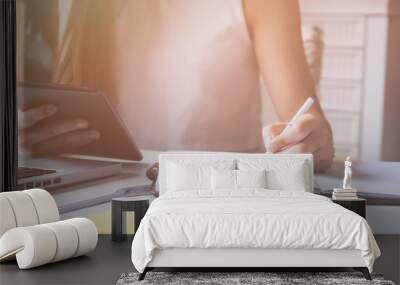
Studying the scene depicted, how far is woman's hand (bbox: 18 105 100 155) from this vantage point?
7340mm

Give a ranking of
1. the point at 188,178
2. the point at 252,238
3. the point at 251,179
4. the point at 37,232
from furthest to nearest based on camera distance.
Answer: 1. the point at 188,178
2. the point at 251,179
3. the point at 37,232
4. the point at 252,238

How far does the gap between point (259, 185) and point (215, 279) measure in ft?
5.64

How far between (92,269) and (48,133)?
2540 mm

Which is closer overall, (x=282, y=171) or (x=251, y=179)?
(x=251, y=179)

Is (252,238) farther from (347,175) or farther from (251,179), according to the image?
(347,175)

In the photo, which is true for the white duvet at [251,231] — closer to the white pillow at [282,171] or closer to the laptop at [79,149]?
the white pillow at [282,171]

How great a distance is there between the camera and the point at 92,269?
17.1ft

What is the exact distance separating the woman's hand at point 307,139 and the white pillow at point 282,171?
40cm

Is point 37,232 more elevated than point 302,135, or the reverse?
point 302,135

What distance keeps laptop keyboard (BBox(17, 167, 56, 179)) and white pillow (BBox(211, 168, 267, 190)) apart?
6.73ft

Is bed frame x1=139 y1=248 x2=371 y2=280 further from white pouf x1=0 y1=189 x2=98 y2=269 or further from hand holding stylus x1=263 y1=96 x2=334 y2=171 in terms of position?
hand holding stylus x1=263 y1=96 x2=334 y2=171

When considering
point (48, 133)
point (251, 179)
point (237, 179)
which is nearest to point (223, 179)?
point (237, 179)

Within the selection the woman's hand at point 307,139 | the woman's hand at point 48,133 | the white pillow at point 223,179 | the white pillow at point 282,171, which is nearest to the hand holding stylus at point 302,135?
the woman's hand at point 307,139

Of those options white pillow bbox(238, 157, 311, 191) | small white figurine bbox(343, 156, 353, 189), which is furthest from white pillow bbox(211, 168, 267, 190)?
small white figurine bbox(343, 156, 353, 189)
